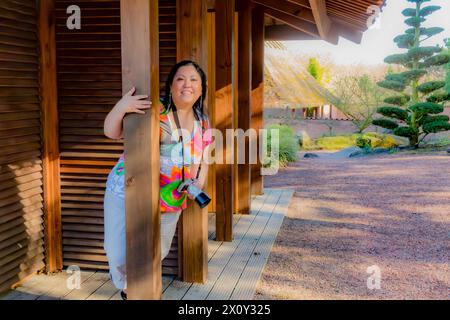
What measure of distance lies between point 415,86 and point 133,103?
16046mm

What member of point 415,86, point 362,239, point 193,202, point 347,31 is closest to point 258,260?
point 193,202

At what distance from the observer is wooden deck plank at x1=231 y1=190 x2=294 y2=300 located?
3.97 meters

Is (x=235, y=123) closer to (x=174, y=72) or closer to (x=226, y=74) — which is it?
(x=226, y=74)

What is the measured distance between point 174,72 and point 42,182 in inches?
66.2

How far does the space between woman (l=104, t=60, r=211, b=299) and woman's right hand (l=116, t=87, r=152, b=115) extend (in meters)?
0.51

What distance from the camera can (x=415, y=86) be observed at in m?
16.9

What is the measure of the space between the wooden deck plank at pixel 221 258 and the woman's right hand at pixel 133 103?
1.84m

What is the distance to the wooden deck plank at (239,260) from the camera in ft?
13.0

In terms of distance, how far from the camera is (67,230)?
4262mm

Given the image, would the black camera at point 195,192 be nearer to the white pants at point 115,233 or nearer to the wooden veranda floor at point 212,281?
the white pants at point 115,233

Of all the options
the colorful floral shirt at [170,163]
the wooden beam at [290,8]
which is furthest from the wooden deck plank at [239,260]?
the wooden beam at [290,8]

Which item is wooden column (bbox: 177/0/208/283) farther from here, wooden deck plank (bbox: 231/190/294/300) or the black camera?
the black camera

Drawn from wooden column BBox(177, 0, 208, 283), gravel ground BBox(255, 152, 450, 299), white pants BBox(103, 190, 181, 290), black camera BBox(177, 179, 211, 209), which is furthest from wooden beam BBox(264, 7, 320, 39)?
white pants BBox(103, 190, 181, 290)

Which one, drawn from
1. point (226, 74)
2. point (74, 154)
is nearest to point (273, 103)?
point (226, 74)
